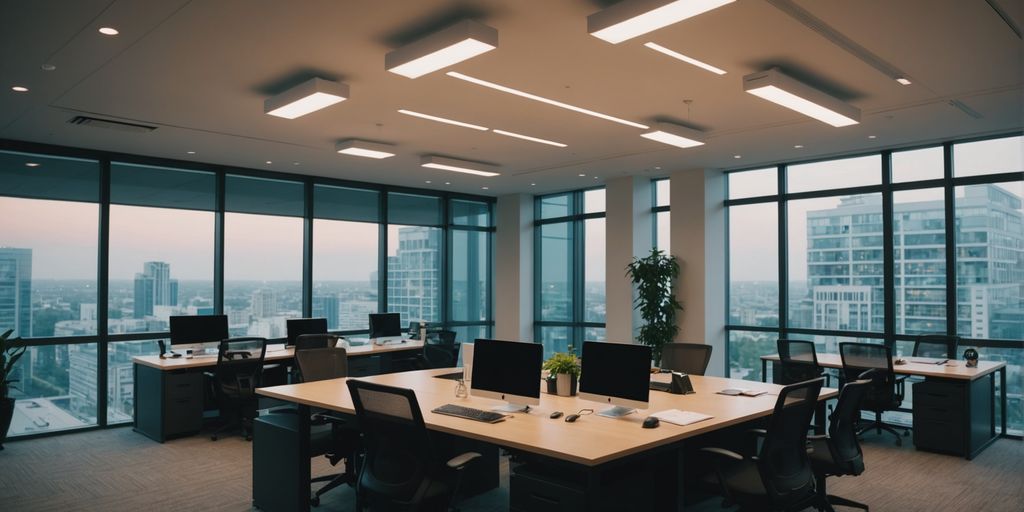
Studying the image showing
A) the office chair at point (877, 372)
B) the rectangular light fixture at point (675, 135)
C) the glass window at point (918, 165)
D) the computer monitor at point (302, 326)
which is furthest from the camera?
the computer monitor at point (302, 326)

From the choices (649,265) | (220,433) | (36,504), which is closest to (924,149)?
(649,265)

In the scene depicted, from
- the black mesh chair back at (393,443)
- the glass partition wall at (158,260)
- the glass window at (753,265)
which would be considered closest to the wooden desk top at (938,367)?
the glass window at (753,265)

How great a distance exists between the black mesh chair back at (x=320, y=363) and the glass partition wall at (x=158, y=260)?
3.57 meters

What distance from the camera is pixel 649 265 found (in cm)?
878

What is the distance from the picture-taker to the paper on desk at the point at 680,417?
11.6 ft

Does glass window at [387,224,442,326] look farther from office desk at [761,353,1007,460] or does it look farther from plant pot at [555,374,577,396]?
office desk at [761,353,1007,460]

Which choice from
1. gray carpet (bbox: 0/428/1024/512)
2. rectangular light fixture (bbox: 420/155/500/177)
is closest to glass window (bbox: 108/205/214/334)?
gray carpet (bbox: 0/428/1024/512)

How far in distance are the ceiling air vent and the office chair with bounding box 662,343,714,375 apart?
5286 millimetres

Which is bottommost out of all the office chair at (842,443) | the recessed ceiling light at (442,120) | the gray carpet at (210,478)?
the gray carpet at (210,478)

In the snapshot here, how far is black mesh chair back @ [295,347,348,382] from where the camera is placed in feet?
17.0

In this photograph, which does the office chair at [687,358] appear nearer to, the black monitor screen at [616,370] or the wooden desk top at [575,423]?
the wooden desk top at [575,423]

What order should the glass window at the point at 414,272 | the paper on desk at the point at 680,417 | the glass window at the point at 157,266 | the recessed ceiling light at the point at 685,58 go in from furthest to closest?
the glass window at the point at 414,272, the glass window at the point at 157,266, the recessed ceiling light at the point at 685,58, the paper on desk at the point at 680,417

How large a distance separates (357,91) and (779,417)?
3.82 meters

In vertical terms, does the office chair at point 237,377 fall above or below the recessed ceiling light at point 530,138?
below
